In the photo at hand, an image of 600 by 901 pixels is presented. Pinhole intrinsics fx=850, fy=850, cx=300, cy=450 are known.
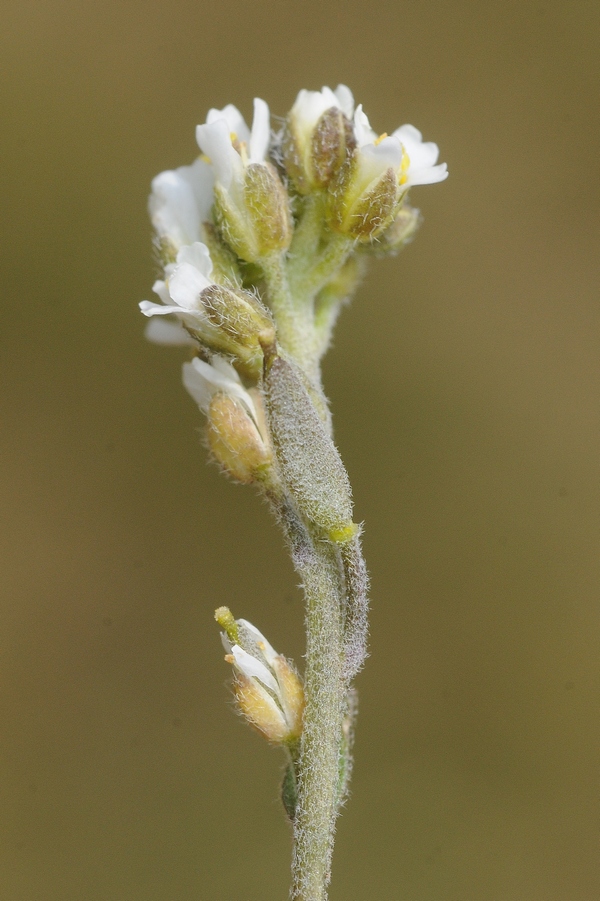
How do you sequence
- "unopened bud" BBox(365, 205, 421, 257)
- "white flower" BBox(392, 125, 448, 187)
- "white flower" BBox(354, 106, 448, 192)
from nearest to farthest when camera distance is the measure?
"white flower" BBox(354, 106, 448, 192)
"white flower" BBox(392, 125, 448, 187)
"unopened bud" BBox(365, 205, 421, 257)

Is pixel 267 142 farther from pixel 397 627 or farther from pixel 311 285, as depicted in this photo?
pixel 397 627

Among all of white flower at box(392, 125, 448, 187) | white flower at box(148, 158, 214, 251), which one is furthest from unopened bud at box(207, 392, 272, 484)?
white flower at box(392, 125, 448, 187)

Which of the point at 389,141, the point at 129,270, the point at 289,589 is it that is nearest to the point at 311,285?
the point at 389,141

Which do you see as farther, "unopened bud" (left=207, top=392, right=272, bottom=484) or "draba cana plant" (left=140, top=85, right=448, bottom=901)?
"unopened bud" (left=207, top=392, right=272, bottom=484)

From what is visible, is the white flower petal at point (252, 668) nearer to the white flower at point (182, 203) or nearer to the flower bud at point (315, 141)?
the white flower at point (182, 203)

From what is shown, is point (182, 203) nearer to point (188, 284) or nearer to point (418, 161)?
point (188, 284)

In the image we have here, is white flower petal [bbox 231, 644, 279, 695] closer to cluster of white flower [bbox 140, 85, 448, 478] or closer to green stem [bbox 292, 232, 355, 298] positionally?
cluster of white flower [bbox 140, 85, 448, 478]

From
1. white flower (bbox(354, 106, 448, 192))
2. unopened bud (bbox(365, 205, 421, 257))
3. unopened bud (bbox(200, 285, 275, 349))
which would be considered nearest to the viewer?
unopened bud (bbox(200, 285, 275, 349))
